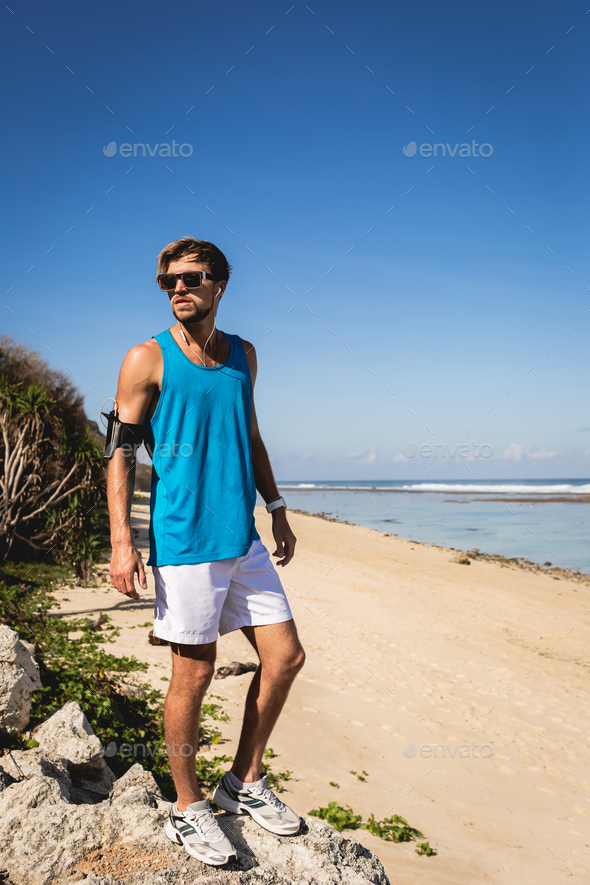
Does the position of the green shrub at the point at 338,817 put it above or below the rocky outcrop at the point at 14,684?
below

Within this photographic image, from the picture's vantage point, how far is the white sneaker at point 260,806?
2.20 m

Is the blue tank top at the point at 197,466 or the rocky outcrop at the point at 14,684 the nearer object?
the blue tank top at the point at 197,466

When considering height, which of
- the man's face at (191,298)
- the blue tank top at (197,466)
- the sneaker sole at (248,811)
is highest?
the man's face at (191,298)

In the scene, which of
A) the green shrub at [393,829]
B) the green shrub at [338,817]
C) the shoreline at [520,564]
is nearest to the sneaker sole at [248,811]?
the green shrub at [338,817]

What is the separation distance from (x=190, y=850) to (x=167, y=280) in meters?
2.19

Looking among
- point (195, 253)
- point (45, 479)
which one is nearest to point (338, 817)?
point (195, 253)

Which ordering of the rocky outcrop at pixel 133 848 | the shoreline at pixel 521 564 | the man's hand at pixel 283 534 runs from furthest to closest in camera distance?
the shoreline at pixel 521 564 < the man's hand at pixel 283 534 < the rocky outcrop at pixel 133 848

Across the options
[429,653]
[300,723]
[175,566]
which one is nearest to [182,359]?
[175,566]

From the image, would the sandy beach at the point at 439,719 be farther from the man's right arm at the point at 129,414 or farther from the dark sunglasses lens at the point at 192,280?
the dark sunglasses lens at the point at 192,280

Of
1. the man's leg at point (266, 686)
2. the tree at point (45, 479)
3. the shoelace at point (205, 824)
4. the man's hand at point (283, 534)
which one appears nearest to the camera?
the shoelace at point (205, 824)

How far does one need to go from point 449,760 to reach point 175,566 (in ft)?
13.3

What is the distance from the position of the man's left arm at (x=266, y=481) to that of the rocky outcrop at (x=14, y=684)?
1.58m

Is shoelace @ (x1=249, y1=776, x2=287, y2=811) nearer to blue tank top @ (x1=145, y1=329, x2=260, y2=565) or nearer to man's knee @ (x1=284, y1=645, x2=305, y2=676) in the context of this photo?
man's knee @ (x1=284, y1=645, x2=305, y2=676)

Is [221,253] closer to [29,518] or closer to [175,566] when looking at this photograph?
[175,566]
